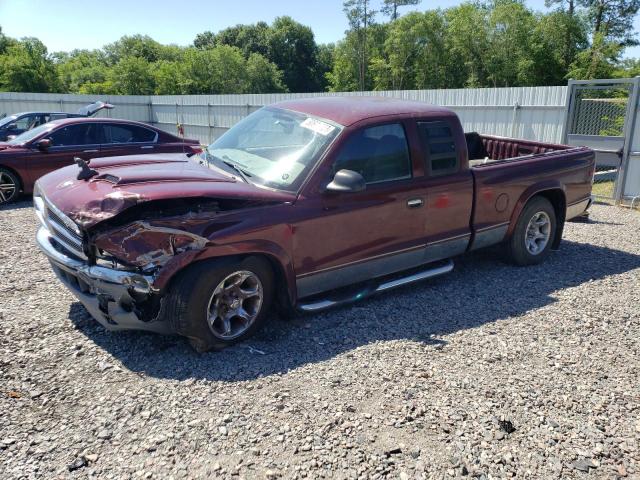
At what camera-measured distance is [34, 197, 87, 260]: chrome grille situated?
142 inches

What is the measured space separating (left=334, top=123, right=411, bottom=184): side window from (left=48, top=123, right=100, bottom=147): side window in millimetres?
7177

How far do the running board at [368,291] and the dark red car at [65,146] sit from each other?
19.1ft

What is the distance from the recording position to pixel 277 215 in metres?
3.87

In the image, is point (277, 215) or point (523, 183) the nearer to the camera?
point (277, 215)

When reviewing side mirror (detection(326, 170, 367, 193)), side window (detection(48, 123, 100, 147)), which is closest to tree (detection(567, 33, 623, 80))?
side window (detection(48, 123, 100, 147))

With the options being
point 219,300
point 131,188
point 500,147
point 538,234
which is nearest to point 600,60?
point 500,147

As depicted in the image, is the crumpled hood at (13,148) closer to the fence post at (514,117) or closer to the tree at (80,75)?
the fence post at (514,117)

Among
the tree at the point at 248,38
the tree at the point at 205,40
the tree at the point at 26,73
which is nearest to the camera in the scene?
the tree at the point at 26,73

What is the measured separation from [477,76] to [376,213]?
139 ft

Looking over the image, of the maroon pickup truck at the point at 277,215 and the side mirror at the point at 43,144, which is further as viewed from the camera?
the side mirror at the point at 43,144

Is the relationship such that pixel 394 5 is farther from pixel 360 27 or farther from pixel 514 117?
pixel 514 117

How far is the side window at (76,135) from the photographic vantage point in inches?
375

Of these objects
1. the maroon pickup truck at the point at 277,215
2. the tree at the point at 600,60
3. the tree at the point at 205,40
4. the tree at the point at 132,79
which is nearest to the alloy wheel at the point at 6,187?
the maroon pickup truck at the point at 277,215

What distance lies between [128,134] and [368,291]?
739 centimetres
